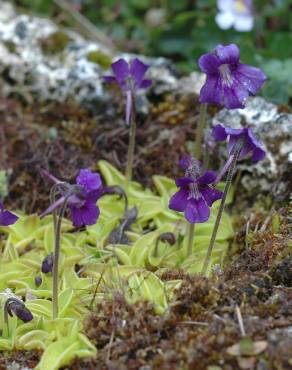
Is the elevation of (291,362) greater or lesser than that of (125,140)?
lesser

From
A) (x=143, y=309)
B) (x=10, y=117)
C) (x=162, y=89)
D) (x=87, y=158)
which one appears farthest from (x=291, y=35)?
(x=143, y=309)

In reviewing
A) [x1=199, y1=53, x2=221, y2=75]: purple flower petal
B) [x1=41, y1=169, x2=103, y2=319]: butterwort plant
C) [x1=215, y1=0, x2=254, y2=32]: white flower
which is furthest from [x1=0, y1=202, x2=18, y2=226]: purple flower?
[x1=215, y1=0, x2=254, y2=32]: white flower

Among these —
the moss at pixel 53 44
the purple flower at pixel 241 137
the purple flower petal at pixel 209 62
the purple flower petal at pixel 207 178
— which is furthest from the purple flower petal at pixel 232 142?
the moss at pixel 53 44

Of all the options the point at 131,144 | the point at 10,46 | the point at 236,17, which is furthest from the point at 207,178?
the point at 236,17

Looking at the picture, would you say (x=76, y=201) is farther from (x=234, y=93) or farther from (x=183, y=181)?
(x=234, y=93)

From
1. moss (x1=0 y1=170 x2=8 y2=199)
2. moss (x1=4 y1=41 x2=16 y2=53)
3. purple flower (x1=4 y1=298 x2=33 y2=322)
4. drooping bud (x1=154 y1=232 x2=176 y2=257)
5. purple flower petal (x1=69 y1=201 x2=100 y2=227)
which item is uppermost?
moss (x1=4 y1=41 x2=16 y2=53)

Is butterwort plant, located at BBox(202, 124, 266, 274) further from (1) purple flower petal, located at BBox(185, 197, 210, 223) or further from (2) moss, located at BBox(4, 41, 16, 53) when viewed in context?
(2) moss, located at BBox(4, 41, 16, 53)

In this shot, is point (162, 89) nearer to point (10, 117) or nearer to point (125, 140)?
point (125, 140)
